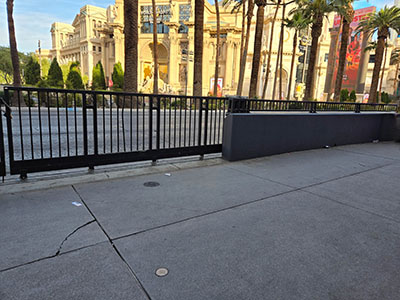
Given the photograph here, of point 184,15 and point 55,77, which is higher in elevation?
point 184,15

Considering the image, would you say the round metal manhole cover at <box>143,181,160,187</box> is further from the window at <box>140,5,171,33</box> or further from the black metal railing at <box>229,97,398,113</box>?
the window at <box>140,5,171,33</box>

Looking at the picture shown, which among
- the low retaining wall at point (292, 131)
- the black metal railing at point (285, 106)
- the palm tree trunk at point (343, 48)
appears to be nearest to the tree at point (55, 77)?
the palm tree trunk at point (343, 48)

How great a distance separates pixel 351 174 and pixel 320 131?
10.3ft

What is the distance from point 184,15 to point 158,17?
22.5 ft

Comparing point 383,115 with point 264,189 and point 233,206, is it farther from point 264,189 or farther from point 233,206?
point 233,206

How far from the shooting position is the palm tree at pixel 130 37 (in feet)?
51.5

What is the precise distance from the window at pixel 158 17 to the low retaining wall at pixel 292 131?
6843cm

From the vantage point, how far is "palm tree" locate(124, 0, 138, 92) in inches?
618

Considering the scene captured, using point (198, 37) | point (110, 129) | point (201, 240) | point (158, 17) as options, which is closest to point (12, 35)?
point (198, 37)

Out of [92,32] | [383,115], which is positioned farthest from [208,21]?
[383,115]

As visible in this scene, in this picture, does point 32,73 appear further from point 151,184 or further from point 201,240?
point 201,240

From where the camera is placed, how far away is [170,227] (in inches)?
137

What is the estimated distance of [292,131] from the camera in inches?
328

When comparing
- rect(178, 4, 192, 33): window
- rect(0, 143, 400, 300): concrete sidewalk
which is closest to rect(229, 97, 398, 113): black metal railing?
rect(0, 143, 400, 300): concrete sidewalk
